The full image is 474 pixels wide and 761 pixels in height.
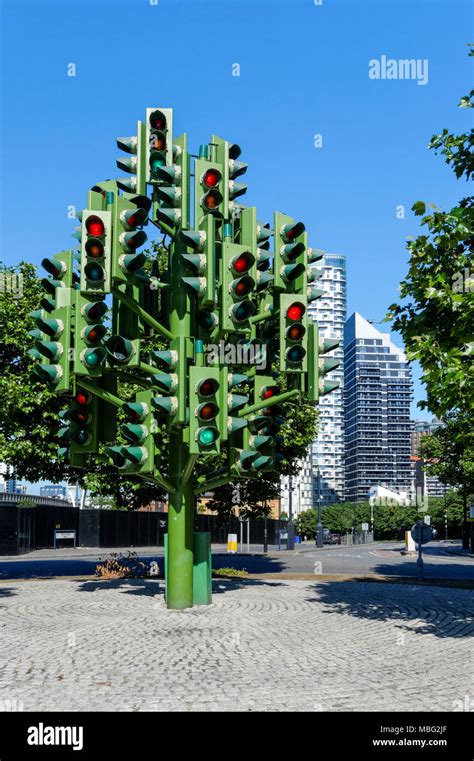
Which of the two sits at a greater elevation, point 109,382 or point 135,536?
point 109,382

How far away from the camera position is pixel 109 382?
1848 cm

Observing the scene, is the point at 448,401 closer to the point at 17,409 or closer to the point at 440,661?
the point at 440,661

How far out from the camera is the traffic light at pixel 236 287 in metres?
14.1

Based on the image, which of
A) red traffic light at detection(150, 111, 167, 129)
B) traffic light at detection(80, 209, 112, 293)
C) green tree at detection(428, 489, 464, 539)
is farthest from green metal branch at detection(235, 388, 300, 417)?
green tree at detection(428, 489, 464, 539)

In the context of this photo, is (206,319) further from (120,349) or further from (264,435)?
(264,435)

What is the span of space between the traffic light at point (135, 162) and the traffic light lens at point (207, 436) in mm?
5859

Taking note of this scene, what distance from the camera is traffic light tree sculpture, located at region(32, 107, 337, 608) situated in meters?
14.5

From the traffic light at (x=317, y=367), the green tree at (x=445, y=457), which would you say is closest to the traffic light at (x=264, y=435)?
the traffic light at (x=317, y=367)

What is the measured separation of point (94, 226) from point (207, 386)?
3605mm

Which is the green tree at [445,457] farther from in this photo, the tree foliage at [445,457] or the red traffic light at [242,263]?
the red traffic light at [242,263]

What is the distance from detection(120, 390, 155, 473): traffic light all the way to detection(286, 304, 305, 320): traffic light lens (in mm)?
3196

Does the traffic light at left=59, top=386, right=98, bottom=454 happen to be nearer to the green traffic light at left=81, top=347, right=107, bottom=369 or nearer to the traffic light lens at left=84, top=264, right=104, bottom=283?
the green traffic light at left=81, top=347, right=107, bottom=369
